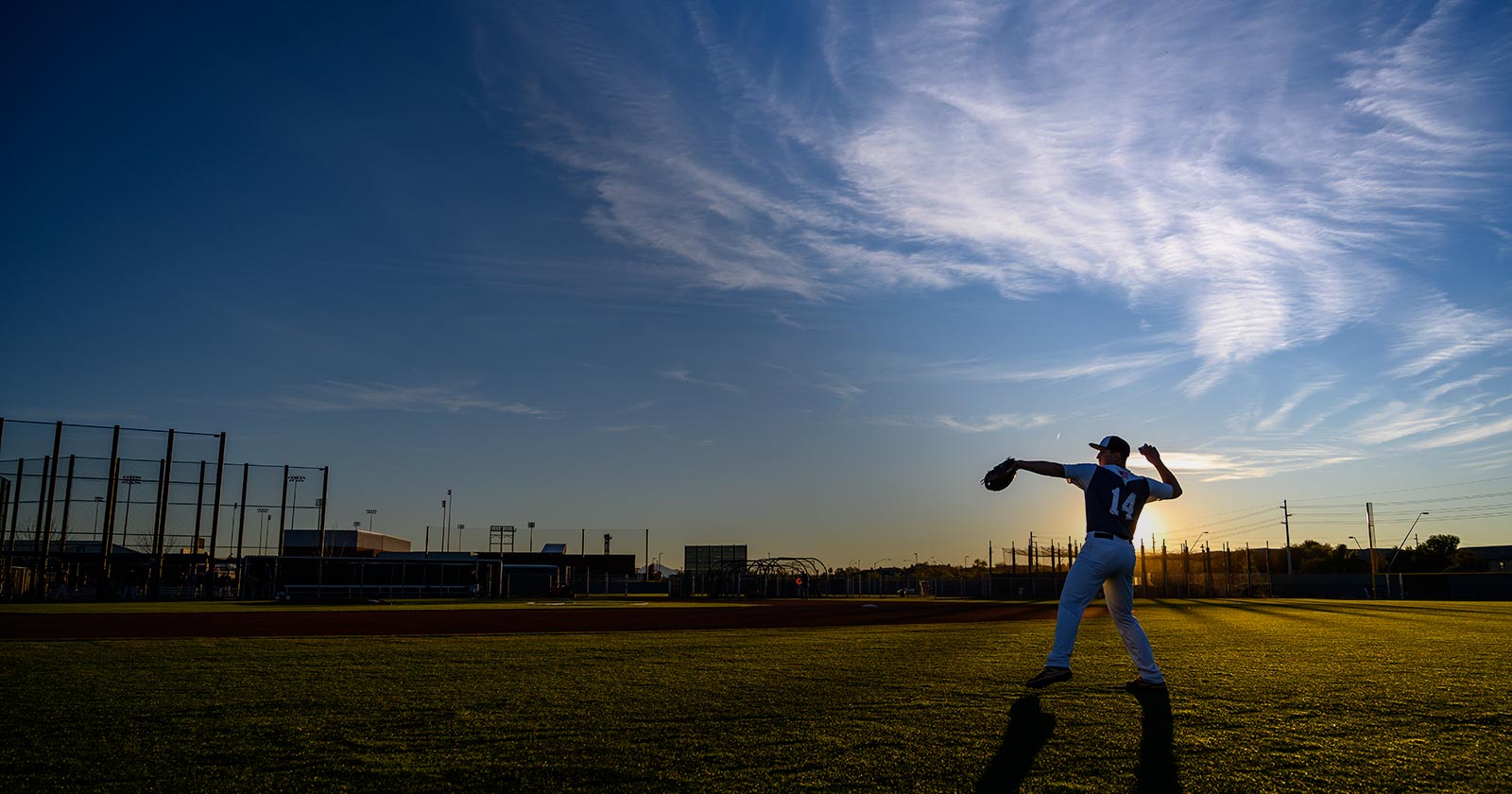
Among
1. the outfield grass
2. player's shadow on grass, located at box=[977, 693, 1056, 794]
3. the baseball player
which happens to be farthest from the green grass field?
the outfield grass

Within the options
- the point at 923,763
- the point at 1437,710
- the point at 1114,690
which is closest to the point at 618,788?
the point at 923,763

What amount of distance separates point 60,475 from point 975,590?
1979 inches

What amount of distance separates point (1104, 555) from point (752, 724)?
2940mm

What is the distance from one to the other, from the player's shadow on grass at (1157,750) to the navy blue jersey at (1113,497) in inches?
46.7

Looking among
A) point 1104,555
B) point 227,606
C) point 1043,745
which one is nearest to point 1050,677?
point 1104,555

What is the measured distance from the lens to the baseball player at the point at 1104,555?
6352 millimetres

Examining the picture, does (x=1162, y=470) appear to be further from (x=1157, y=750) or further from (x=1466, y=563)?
(x=1466, y=563)

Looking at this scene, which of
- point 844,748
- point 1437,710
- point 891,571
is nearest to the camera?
point 844,748

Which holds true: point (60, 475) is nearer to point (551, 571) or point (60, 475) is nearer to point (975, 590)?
point (551, 571)

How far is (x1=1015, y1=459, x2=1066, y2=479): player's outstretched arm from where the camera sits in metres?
6.73

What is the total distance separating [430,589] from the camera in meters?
48.2

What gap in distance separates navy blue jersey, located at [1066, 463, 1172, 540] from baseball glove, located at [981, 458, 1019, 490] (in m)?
0.51

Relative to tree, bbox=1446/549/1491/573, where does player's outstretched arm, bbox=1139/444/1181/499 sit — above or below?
above

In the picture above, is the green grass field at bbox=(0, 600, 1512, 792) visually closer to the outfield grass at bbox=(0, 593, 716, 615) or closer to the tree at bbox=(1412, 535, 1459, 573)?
the outfield grass at bbox=(0, 593, 716, 615)
